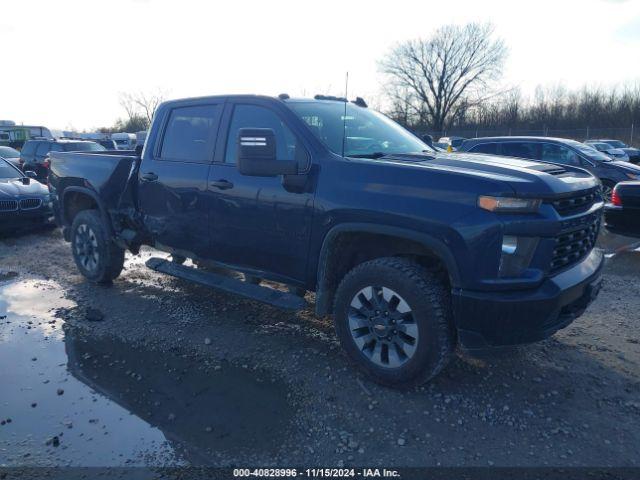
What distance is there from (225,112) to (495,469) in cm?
347

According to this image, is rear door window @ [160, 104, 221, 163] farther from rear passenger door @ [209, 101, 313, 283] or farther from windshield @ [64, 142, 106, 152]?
windshield @ [64, 142, 106, 152]

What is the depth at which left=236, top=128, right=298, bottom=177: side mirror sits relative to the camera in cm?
350

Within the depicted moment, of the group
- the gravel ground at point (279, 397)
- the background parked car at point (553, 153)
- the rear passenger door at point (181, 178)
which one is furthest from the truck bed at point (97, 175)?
the background parked car at point (553, 153)

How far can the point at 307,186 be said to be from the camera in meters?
3.63

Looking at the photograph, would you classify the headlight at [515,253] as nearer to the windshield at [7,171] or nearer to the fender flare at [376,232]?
the fender flare at [376,232]

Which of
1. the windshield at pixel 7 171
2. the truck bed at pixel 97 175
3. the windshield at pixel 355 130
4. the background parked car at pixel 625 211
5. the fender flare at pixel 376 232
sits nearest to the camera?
the fender flare at pixel 376 232

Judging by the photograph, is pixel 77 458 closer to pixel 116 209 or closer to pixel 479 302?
pixel 479 302

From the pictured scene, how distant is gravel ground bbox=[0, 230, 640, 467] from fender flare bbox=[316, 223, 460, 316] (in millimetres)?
569

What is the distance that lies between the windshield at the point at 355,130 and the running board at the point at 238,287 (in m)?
1.23

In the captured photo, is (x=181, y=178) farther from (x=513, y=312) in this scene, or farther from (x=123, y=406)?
(x=513, y=312)

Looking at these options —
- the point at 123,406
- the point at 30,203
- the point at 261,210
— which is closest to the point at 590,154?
the point at 261,210

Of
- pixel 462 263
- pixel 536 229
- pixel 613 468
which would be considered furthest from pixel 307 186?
pixel 613 468

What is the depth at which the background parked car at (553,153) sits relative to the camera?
32.6ft

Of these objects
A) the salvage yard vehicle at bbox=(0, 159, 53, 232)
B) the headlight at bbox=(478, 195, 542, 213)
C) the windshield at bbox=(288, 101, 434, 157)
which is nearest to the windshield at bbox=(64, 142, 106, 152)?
the salvage yard vehicle at bbox=(0, 159, 53, 232)
